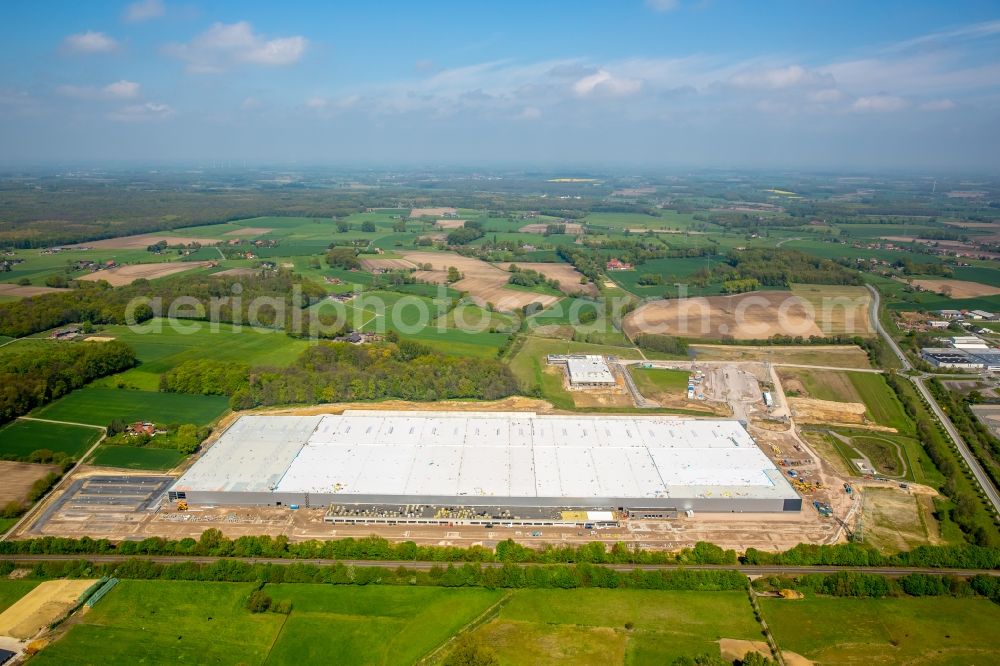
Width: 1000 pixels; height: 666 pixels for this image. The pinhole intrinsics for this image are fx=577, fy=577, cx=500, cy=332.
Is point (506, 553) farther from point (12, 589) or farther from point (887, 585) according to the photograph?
point (12, 589)

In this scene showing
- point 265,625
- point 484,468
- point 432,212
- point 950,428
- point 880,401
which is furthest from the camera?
point 432,212

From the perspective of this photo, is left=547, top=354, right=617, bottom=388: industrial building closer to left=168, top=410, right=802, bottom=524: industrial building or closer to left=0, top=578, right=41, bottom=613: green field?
left=168, top=410, right=802, bottom=524: industrial building

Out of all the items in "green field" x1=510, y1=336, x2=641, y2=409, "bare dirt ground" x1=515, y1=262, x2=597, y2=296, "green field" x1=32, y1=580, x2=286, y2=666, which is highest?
"bare dirt ground" x1=515, y1=262, x2=597, y2=296

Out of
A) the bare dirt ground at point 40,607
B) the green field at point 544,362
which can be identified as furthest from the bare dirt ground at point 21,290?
the green field at point 544,362

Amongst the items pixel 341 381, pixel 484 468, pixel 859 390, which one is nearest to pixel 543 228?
pixel 859 390

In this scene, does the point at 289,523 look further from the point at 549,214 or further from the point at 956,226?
the point at 956,226

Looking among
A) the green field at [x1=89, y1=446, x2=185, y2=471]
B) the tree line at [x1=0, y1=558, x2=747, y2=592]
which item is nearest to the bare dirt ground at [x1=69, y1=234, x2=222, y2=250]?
the green field at [x1=89, y1=446, x2=185, y2=471]

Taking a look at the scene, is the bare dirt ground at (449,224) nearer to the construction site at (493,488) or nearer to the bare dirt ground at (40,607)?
the construction site at (493,488)
